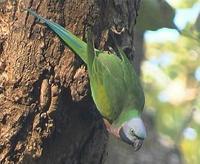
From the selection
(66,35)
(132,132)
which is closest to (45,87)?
(66,35)

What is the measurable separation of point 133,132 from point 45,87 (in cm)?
43

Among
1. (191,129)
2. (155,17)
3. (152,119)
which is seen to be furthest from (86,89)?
(191,129)

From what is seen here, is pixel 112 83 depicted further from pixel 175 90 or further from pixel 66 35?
pixel 175 90

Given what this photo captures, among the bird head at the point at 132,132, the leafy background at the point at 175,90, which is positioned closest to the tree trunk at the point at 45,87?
the bird head at the point at 132,132

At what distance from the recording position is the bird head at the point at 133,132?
202 cm

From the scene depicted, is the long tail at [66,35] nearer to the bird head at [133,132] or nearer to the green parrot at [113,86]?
the green parrot at [113,86]

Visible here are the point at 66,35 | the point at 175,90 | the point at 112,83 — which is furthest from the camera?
the point at 175,90

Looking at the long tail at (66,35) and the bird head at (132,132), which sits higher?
the long tail at (66,35)

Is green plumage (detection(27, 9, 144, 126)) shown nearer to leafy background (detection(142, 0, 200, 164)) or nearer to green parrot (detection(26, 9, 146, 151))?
green parrot (detection(26, 9, 146, 151))

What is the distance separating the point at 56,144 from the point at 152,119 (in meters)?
3.04

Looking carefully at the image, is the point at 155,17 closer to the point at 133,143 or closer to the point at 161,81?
the point at 133,143

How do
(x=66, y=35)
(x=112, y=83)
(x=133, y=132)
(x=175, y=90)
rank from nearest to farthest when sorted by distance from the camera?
1. (x=66, y=35)
2. (x=112, y=83)
3. (x=133, y=132)
4. (x=175, y=90)

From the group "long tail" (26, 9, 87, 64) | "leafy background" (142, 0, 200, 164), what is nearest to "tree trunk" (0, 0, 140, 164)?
"long tail" (26, 9, 87, 64)

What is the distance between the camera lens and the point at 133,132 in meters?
2.04
